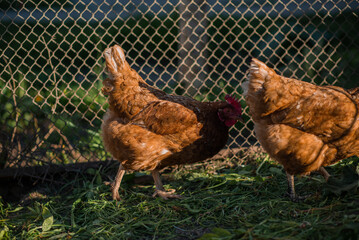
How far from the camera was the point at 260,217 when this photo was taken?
93.6 inches

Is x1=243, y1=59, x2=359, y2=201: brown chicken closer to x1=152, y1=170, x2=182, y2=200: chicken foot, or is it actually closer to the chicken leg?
x1=152, y1=170, x2=182, y2=200: chicken foot

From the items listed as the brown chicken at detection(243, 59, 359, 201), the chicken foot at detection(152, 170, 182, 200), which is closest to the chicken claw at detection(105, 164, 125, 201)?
the chicken foot at detection(152, 170, 182, 200)

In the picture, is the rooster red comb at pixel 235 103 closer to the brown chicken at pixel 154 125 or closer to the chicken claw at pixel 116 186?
the brown chicken at pixel 154 125

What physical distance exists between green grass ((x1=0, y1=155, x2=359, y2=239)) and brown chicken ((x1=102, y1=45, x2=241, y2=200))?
0.82 ft

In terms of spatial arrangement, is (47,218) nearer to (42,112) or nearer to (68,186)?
(68,186)

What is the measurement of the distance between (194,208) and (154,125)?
735 millimetres

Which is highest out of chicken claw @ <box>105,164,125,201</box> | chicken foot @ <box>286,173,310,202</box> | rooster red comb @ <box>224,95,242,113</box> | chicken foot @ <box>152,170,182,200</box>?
rooster red comb @ <box>224,95,242,113</box>

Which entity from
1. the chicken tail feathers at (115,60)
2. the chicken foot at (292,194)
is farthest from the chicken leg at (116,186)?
the chicken foot at (292,194)

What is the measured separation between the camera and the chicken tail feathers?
2.91m

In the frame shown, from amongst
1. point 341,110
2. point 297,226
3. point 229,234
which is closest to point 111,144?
point 229,234

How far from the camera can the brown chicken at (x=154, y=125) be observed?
2803mm

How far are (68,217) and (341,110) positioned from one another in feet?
7.37

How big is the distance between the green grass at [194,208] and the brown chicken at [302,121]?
7.9 inches

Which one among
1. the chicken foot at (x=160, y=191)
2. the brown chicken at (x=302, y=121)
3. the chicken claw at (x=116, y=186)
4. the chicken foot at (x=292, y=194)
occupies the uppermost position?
the brown chicken at (x=302, y=121)
